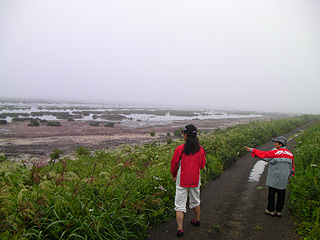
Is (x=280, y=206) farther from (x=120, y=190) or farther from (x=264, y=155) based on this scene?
(x=120, y=190)

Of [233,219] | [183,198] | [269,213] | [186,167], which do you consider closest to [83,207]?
[183,198]

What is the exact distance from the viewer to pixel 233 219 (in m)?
4.41

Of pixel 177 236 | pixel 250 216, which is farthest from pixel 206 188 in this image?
pixel 177 236

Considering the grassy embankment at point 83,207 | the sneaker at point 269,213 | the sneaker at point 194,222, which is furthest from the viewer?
the sneaker at point 269,213

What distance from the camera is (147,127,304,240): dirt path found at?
378 cm

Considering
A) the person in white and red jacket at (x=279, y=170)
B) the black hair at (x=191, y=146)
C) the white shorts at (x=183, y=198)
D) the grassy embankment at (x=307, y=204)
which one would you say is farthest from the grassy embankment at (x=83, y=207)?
the grassy embankment at (x=307, y=204)

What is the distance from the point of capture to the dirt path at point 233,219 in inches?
149

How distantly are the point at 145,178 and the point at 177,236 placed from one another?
5.36 ft

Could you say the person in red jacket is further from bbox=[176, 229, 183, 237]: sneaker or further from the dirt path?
the dirt path

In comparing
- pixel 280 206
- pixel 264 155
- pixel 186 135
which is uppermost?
pixel 186 135

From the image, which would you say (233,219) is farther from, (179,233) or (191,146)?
(191,146)

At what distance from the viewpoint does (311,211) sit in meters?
4.05

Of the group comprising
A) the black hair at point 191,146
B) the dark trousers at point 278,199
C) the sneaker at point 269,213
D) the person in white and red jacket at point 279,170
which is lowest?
the sneaker at point 269,213

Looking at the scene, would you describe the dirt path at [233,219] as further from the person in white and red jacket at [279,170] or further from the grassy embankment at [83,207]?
the grassy embankment at [83,207]
